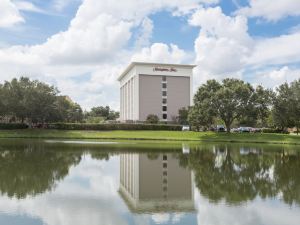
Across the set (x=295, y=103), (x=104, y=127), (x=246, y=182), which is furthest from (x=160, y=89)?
(x=246, y=182)

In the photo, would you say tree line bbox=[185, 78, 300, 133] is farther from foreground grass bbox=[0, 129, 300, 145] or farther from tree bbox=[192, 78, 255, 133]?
foreground grass bbox=[0, 129, 300, 145]

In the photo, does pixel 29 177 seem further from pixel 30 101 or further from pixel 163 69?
pixel 163 69

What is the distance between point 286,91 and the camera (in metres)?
67.8

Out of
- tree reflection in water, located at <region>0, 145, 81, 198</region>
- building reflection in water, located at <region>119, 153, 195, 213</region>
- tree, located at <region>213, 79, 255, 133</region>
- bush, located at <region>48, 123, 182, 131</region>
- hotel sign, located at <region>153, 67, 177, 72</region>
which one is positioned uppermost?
hotel sign, located at <region>153, 67, 177, 72</region>

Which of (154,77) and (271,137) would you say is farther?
(154,77)

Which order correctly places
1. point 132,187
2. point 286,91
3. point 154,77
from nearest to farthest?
point 132,187 → point 286,91 → point 154,77

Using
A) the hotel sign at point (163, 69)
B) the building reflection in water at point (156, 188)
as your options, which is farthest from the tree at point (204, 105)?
the building reflection in water at point (156, 188)

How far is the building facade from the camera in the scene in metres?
110

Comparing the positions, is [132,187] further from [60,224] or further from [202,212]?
[60,224]

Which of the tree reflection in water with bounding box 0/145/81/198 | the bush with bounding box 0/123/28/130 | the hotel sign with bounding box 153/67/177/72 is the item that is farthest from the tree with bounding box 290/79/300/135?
the bush with bounding box 0/123/28/130

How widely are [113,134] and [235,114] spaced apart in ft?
75.4

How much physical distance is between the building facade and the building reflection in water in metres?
85.2

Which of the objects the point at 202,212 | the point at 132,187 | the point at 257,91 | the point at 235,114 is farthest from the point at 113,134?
the point at 202,212

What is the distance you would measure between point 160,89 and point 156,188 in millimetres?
95909
